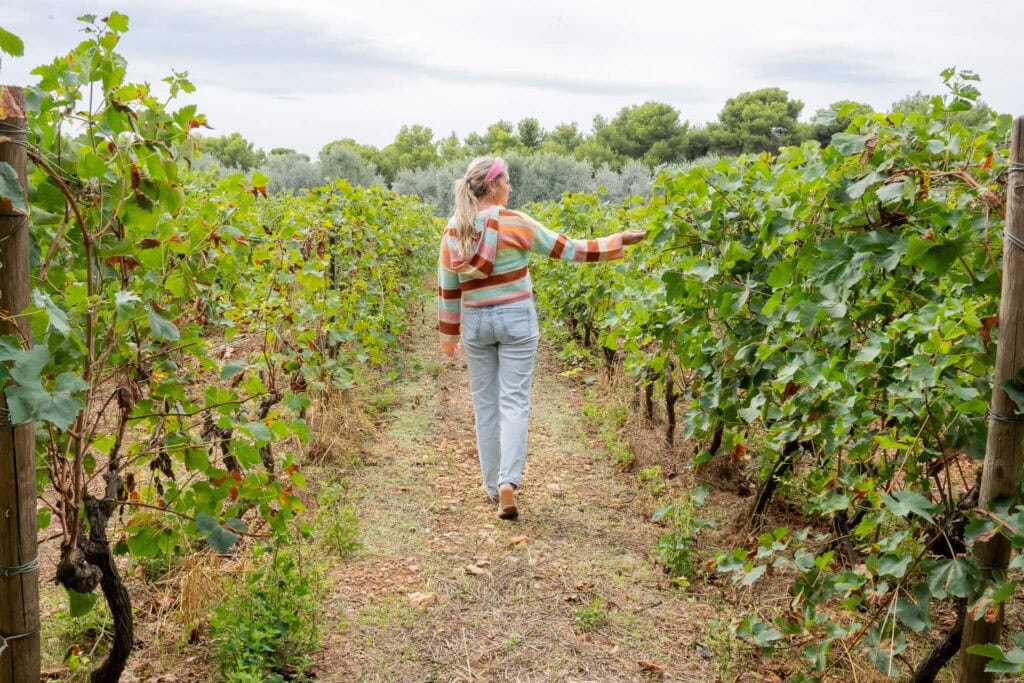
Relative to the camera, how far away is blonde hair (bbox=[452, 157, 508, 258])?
3982mm

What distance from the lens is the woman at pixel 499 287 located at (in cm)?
401

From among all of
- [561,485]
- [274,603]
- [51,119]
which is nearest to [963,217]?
[51,119]

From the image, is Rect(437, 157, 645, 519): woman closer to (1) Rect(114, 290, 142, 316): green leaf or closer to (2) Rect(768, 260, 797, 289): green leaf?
(2) Rect(768, 260, 797, 289): green leaf

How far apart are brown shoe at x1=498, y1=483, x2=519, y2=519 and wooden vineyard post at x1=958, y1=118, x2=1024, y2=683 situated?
247cm

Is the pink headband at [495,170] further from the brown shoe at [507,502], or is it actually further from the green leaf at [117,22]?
the green leaf at [117,22]

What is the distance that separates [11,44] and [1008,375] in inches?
92.9

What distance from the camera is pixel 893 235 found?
2.24 meters

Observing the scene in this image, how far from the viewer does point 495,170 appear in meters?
4.08

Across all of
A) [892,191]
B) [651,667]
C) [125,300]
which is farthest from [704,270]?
[125,300]

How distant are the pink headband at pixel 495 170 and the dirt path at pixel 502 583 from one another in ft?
6.01

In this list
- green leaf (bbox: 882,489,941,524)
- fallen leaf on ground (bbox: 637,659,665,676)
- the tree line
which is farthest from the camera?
the tree line

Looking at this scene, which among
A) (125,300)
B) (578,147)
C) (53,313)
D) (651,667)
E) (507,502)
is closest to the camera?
(53,313)

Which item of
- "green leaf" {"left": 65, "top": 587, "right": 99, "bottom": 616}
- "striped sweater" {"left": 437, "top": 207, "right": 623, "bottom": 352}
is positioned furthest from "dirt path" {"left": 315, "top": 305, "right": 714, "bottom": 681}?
"striped sweater" {"left": 437, "top": 207, "right": 623, "bottom": 352}

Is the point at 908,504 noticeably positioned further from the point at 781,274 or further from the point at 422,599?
the point at 422,599
